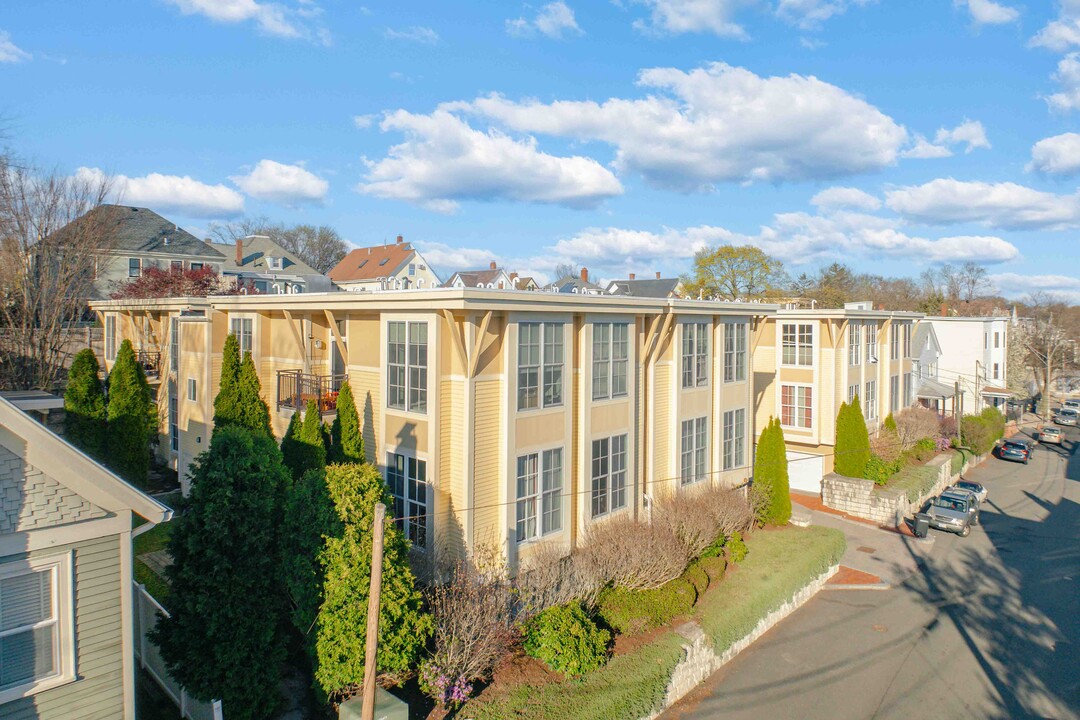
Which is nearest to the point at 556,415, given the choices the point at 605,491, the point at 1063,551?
the point at 605,491

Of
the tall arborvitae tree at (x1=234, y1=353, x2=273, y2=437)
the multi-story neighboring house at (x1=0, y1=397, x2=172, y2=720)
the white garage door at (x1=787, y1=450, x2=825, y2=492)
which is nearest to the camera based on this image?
the multi-story neighboring house at (x1=0, y1=397, x2=172, y2=720)

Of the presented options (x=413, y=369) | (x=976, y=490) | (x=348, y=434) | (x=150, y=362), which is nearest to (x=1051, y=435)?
(x=976, y=490)

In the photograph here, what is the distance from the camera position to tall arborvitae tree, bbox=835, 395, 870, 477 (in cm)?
2736

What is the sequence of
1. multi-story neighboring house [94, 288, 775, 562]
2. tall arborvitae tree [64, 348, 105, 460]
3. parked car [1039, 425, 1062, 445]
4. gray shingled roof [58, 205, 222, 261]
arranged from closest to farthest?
multi-story neighboring house [94, 288, 775, 562] → tall arborvitae tree [64, 348, 105, 460] → gray shingled roof [58, 205, 222, 261] → parked car [1039, 425, 1062, 445]

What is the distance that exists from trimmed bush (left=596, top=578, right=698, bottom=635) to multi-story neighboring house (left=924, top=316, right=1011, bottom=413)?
42386mm

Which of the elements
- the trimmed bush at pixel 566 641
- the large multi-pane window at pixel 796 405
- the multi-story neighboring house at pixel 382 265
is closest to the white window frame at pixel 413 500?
the trimmed bush at pixel 566 641

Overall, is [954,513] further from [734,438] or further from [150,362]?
[150,362]

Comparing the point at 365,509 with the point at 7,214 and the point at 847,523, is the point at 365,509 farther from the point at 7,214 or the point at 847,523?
the point at 7,214

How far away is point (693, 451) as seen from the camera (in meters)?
20.7

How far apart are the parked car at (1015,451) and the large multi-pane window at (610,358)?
34.7 meters

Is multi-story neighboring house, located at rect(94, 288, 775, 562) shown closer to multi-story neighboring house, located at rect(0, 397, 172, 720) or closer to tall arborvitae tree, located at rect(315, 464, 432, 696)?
tall arborvitae tree, located at rect(315, 464, 432, 696)

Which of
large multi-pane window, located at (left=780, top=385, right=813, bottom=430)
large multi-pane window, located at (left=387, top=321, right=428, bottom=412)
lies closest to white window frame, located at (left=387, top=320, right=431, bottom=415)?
large multi-pane window, located at (left=387, top=321, right=428, bottom=412)

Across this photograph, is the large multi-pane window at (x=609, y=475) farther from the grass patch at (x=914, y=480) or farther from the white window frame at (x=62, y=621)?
the grass patch at (x=914, y=480)

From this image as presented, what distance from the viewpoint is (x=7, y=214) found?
89.6 feet
